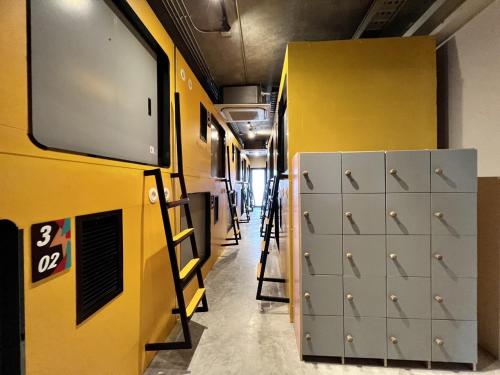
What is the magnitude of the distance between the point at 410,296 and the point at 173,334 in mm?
1966

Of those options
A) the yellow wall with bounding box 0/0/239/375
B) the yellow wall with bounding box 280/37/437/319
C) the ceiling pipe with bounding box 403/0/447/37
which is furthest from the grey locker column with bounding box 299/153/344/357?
the ceiling pipe with bounding box 403/0/447/37

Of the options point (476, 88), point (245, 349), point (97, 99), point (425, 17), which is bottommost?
point (245, 349)

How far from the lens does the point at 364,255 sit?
5.62 feet

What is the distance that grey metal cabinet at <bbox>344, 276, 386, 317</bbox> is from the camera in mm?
1696

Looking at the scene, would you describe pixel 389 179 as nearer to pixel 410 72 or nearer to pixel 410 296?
pixel 410 296

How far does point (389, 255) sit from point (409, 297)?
0.33 m

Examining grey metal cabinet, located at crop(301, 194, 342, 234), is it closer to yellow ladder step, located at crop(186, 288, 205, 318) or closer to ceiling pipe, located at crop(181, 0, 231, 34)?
yellow ladder step, located at crop(186, 288, 205, 318)

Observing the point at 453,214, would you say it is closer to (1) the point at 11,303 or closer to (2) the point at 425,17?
(2) the point at 425,17

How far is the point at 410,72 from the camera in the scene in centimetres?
205

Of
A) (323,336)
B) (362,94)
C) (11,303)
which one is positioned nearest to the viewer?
(11,303)

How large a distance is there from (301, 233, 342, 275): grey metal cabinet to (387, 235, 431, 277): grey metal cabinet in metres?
0.37

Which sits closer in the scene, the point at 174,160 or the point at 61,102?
the point at 61,102

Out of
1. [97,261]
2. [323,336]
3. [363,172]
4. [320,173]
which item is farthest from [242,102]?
[323,336]

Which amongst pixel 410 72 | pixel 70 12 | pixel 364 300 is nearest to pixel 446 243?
pixel 364 300
